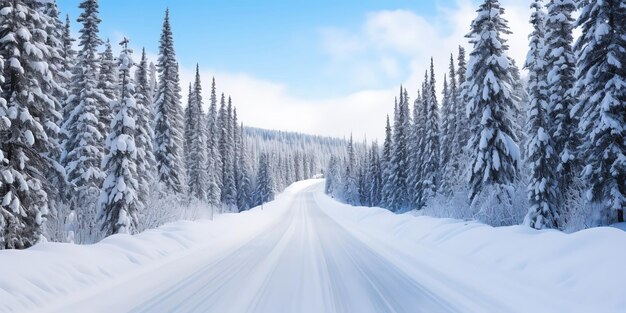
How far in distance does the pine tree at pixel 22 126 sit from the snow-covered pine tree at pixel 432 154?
38.6 m

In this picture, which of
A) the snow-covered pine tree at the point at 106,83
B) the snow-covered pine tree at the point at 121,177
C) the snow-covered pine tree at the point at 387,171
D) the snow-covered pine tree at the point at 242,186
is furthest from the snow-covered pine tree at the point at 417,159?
the snow-covered pine tree at the point at 121,177

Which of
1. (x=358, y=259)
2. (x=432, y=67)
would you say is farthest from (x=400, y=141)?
(x=358, y=259)

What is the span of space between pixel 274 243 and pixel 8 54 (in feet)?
34.9

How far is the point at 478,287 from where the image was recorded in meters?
6.94

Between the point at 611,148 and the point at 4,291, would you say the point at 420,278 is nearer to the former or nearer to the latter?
the point at 4,291

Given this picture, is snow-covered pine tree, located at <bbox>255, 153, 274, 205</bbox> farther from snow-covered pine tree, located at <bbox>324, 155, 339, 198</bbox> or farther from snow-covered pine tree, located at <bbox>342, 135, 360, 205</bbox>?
snow-covered pine tree, located at <bbox>324, 155, 339, 198</bbox>

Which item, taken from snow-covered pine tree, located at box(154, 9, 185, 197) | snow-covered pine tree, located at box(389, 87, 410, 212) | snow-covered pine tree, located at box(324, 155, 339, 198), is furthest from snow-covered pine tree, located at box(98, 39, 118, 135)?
snow-covered pine tree, located at box(324, 155, 339, 198)

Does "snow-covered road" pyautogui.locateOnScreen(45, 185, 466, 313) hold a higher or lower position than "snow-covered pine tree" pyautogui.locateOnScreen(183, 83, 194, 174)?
lower

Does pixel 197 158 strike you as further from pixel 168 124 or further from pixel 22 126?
pixel 22 126

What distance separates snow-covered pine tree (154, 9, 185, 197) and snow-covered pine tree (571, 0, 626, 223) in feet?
91.7

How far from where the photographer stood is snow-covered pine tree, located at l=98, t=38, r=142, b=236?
1853cm

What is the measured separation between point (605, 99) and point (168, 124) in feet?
97.1

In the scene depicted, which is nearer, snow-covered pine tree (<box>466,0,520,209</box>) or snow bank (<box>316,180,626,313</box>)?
snow bank (<box>316,180,626,313</box>)

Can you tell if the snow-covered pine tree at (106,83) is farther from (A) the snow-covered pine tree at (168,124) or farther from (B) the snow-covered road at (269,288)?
(B) the snow-covered road at (269,288)
